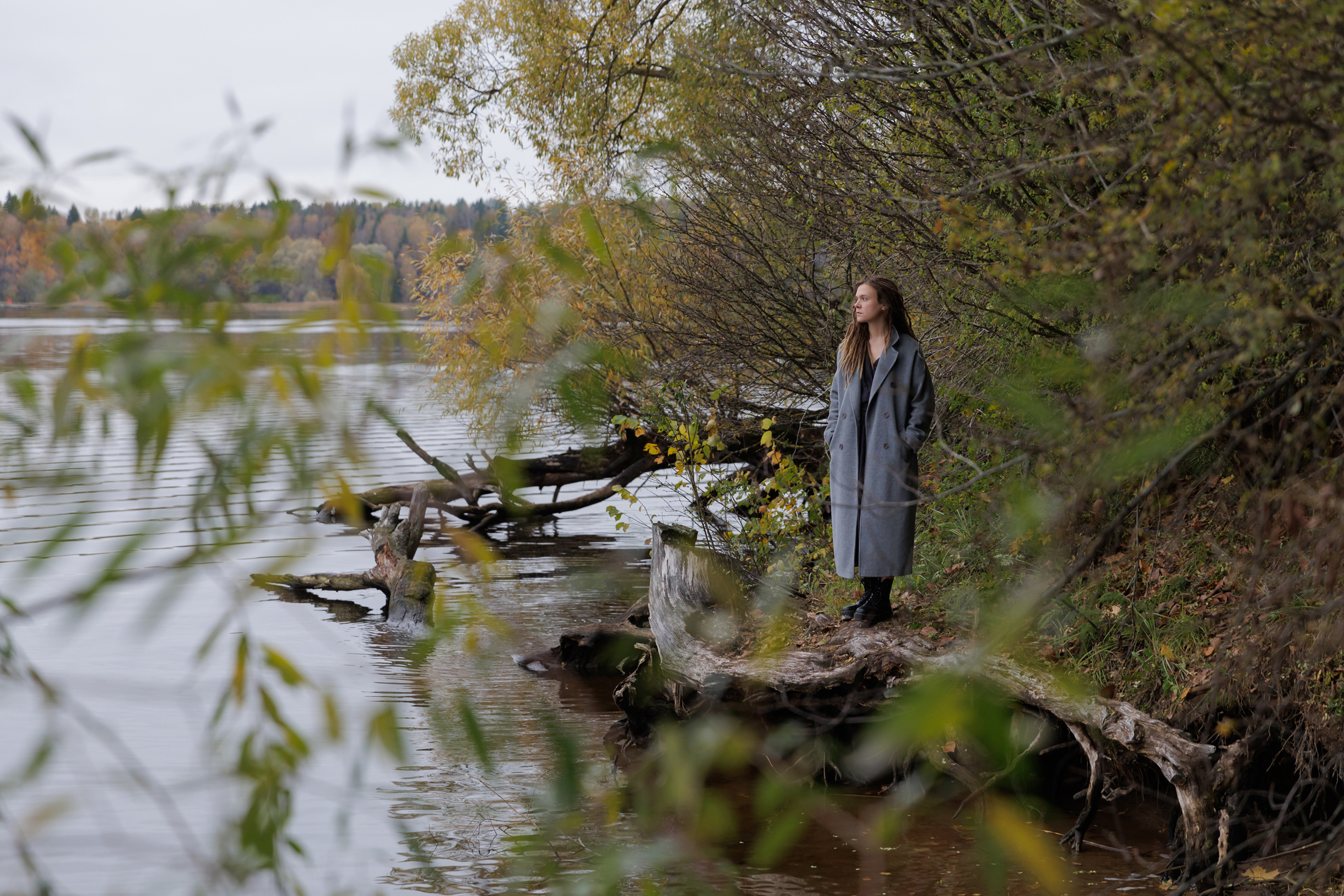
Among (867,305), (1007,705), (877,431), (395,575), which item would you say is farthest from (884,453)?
(395,575)

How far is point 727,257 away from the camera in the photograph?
902cm

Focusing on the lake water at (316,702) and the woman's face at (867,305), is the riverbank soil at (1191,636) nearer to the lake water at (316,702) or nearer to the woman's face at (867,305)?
the lake water at (316,702)

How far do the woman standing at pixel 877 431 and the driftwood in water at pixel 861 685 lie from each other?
0.39m

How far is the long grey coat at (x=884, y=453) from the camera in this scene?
231 inches

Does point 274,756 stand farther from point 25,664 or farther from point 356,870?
point 356,870

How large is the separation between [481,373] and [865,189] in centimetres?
579

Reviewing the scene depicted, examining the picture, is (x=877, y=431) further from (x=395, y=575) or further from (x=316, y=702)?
(x=395, y=575)

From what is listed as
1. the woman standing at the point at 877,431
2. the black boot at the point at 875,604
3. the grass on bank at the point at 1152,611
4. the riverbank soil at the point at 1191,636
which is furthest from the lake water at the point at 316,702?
the woman standing at the point at 877,431

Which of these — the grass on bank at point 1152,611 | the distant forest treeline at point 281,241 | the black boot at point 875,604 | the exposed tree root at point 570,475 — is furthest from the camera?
the exposed tree root at point 570,475

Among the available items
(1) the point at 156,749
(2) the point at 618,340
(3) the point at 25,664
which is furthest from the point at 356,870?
(2) the point at 618,340

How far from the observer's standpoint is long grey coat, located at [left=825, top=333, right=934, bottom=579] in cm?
588

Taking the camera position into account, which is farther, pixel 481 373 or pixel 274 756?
pixel 481 373

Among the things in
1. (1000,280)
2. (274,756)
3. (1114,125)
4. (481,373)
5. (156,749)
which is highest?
→ (1114,125)

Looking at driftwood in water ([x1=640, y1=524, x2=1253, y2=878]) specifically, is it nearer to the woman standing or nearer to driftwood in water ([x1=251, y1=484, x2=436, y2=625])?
the woman standing
